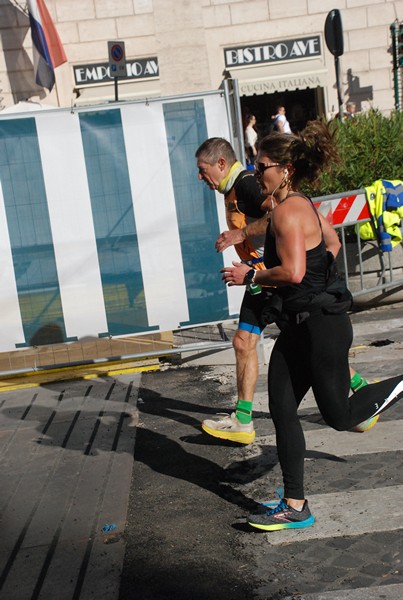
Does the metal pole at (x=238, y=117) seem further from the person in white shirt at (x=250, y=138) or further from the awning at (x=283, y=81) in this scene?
the awning at (x=283, y=81)

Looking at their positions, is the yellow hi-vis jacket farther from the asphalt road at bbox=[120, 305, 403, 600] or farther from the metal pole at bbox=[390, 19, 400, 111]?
the metal pole at bbox=[390, 19, 400, 111]

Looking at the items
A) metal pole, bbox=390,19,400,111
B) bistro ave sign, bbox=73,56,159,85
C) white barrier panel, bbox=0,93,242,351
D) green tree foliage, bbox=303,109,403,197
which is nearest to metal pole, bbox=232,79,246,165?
white barrier panel, bbox=0,93,242,351

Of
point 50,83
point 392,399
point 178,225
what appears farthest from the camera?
point 50,83

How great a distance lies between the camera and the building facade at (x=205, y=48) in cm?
2159

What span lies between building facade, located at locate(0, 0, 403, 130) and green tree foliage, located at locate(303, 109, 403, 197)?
12300 mm

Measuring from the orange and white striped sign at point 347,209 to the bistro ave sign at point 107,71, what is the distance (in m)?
13.9

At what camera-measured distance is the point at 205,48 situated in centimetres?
2175

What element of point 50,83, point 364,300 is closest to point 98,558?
point 364,300

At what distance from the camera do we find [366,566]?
377cm

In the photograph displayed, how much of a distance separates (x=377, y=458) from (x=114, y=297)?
3095 millimetres

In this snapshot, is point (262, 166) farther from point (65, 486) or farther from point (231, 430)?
point (65, 486)

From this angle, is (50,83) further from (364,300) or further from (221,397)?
(221,397)

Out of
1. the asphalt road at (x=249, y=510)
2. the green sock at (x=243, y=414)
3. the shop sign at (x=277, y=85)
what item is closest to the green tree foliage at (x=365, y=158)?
the asphalt road at (x=249, y=510)

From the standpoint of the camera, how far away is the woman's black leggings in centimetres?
412
